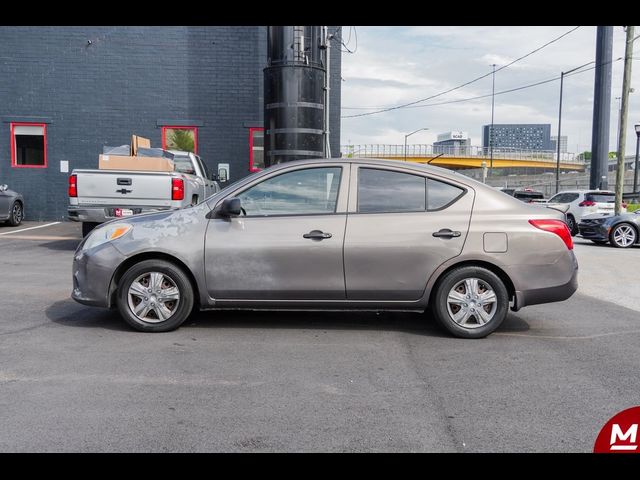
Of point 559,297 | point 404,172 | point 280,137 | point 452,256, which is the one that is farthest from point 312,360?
point 280,137

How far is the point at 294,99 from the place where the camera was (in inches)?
491

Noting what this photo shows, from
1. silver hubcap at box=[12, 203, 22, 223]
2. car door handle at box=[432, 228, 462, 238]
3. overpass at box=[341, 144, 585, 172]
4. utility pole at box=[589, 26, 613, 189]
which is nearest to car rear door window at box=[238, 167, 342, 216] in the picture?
car door handle at box=[432, 228, 462, 238]

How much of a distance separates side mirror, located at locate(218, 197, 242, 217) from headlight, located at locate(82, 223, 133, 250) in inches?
35.4

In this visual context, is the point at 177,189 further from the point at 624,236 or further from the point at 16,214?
the point at 624,236

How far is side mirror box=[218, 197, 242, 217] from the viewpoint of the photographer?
575cm

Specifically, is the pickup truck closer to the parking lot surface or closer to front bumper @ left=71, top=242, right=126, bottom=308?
the parking lot surface

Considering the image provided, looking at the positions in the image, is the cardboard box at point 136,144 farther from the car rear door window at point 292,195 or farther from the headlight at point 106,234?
the car rear door window at point 292,195

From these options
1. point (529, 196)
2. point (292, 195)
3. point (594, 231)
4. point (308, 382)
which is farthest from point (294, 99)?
point (529, 196)

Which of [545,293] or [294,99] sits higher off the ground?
[294,99]

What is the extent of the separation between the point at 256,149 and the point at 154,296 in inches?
565

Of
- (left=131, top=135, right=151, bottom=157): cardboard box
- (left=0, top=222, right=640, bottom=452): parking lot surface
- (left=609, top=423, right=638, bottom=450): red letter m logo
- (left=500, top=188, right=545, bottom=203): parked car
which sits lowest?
(left=609, top=423, right=638, bottom=450): red letter m logo

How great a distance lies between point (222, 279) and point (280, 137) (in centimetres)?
717

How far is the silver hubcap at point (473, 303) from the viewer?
5.83 m

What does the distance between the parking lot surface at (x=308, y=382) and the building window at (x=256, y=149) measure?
13.0 m
